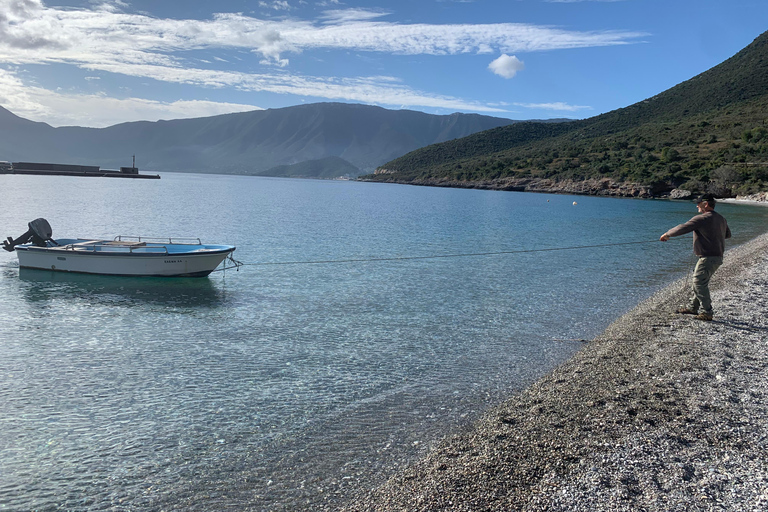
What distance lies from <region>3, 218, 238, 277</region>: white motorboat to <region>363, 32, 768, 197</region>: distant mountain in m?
87.6

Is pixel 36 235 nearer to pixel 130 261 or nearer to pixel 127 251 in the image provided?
pixel 127 251

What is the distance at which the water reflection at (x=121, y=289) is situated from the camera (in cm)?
1595

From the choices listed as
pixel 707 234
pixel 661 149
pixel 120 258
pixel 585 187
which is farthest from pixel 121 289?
pixel 585 187

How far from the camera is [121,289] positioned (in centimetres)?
1736

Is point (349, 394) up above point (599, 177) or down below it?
below

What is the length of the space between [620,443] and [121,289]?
16.3 meters

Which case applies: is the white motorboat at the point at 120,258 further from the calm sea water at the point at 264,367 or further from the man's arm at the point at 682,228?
the man's arm at the point at 682,228

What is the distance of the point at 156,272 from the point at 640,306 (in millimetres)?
16271

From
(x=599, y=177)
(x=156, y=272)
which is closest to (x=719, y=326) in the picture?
(x=156, y=272)

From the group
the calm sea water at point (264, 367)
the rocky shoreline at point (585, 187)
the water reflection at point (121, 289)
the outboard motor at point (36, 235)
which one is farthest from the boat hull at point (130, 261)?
the rocky shoreline at point (585, 187)

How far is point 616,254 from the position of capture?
28203 mm

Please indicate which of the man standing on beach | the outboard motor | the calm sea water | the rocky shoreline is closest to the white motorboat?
the outboard motor

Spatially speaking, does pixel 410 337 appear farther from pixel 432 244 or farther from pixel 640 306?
pixel 432 244

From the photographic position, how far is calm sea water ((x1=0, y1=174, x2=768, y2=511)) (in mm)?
6250
